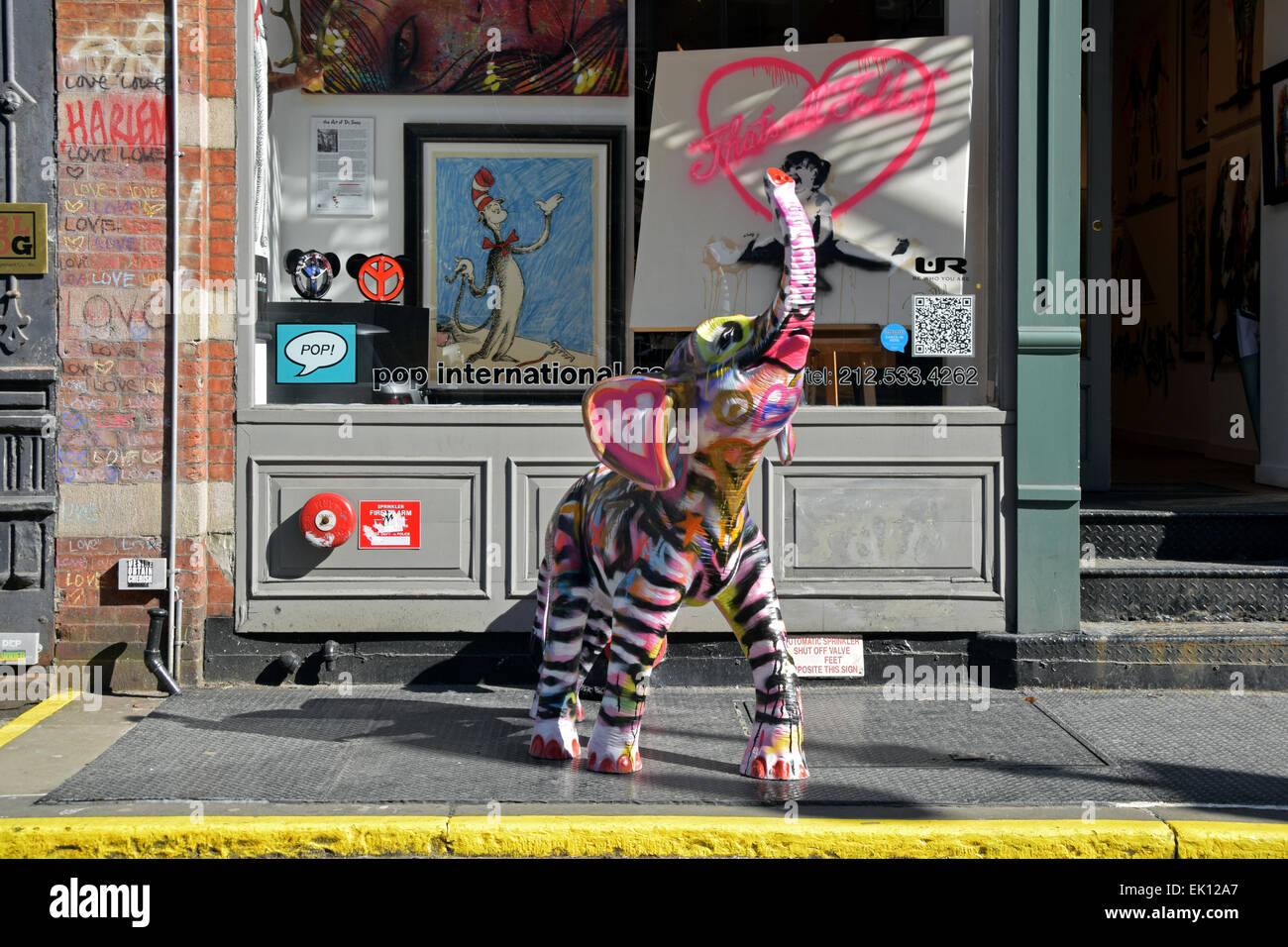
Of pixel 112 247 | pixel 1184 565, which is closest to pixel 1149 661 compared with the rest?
pixel 1184 565

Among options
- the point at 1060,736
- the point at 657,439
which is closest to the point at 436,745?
the point at 657,439

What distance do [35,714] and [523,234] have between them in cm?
353

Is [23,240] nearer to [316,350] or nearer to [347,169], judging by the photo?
[316,350]

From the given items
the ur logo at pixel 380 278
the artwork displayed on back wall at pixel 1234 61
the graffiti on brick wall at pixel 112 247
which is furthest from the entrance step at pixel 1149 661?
the artwork displayed on back wall at pixel 1234 61

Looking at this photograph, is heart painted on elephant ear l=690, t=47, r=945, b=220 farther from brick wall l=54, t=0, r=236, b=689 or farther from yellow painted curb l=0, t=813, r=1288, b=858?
yellow painted curb l=0, t=813, r=1288, b=858

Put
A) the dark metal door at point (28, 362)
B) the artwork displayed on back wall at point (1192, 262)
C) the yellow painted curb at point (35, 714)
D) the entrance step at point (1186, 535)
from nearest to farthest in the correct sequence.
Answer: the yellow painted curb at point (35, 714)
the dark metal door at point (28, 362)
the entrance step at point (1186, 535)
the artwork displayed on back wall at point (1192, 262)

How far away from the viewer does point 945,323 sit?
733 cm

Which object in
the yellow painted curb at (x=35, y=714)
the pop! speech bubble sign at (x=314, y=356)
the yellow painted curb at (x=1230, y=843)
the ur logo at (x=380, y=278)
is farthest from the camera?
the ur logo at (x=380, y=278)

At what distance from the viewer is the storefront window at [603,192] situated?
24.0 ft

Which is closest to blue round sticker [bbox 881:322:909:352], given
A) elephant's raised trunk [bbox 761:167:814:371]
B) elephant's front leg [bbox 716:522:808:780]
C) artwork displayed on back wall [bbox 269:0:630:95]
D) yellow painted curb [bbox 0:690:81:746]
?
artwork displayed on back wall [bbox 269:0:630:95]

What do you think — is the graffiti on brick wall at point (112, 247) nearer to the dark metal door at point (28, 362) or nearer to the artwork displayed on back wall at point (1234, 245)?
the dark metal door at point (28, 362)

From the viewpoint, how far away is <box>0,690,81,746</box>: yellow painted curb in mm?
6155

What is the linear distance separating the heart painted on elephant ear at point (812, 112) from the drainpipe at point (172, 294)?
2701 millimetres

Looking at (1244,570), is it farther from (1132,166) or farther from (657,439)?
(1132,166)
